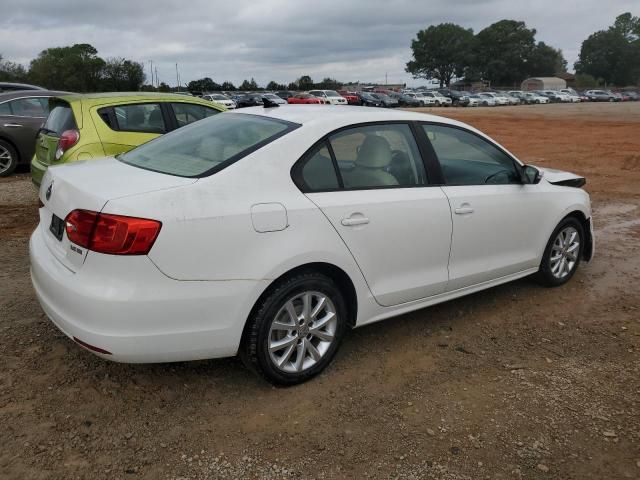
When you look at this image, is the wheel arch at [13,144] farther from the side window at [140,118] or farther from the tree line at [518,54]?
the tree line at [518,54]

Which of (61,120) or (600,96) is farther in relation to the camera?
(600,96)

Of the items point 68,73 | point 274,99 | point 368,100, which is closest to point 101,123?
point 274,99

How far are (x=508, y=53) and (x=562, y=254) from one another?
12156cm

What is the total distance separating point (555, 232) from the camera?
15.7ft

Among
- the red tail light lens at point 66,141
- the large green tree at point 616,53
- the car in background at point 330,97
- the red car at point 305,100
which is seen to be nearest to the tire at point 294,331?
the red tail light lens at point 66,141

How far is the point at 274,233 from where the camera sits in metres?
3.01

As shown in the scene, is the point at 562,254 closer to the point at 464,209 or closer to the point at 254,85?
the point at 464,209

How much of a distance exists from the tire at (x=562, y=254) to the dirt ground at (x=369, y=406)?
39 cm

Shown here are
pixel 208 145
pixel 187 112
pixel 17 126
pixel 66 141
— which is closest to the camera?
pixel 208 145

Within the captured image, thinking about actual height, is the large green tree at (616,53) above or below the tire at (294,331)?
above

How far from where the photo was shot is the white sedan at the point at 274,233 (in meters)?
2.76

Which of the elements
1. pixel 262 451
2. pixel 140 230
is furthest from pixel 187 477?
pixel 140 230

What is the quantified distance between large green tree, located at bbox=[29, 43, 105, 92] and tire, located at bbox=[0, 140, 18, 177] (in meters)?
54.3

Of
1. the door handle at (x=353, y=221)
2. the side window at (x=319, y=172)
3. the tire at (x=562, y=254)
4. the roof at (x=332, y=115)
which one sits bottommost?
the tire at (x=562, y=254)
